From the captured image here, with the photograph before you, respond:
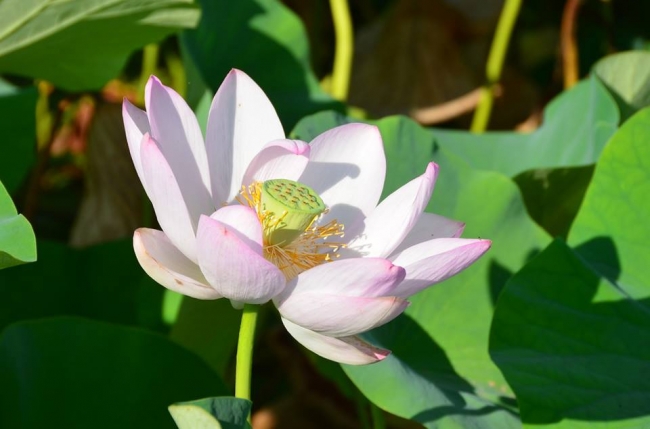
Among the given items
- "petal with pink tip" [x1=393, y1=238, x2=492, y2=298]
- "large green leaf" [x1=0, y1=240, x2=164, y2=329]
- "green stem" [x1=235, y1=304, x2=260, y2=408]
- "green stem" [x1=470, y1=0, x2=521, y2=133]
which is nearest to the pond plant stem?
"green stem" [x1=235, y1=304, x2=260, y2=408]

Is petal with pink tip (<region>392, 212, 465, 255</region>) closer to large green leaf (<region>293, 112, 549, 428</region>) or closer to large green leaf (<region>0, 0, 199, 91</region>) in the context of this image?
large green leaf (<region>293, 112, 549, 428</region>)

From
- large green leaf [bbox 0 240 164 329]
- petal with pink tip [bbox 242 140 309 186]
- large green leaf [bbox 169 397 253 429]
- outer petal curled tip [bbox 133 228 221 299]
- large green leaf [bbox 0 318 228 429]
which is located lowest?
large green leaf [bbox 0 240 164 329]

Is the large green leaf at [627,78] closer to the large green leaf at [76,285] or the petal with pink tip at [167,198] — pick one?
the large green leaf at [76,285]

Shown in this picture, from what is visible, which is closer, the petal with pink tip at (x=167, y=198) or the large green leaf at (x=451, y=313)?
the petal with pink tip at (x=167, y=198)

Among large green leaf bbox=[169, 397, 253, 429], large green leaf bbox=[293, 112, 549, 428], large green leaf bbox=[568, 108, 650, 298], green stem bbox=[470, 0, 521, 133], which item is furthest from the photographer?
green stem bbox=[470, 0, 521, 133]

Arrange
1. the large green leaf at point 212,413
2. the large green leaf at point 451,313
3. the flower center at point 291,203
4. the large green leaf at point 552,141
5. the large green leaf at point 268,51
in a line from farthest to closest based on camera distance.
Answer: the large green leaf at point 268,51
the large green leaf at point 552,141
the large green leaf at point 451,313
the flower center at point 291,203
the large green leaf at point 212,413

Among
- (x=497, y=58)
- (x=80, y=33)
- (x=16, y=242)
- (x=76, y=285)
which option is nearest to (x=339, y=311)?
(x=16, y=242)

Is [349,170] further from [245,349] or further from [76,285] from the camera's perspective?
[76,285]

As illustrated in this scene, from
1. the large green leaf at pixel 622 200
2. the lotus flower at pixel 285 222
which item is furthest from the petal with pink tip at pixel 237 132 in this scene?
the large green leaf at pixel 622 200
